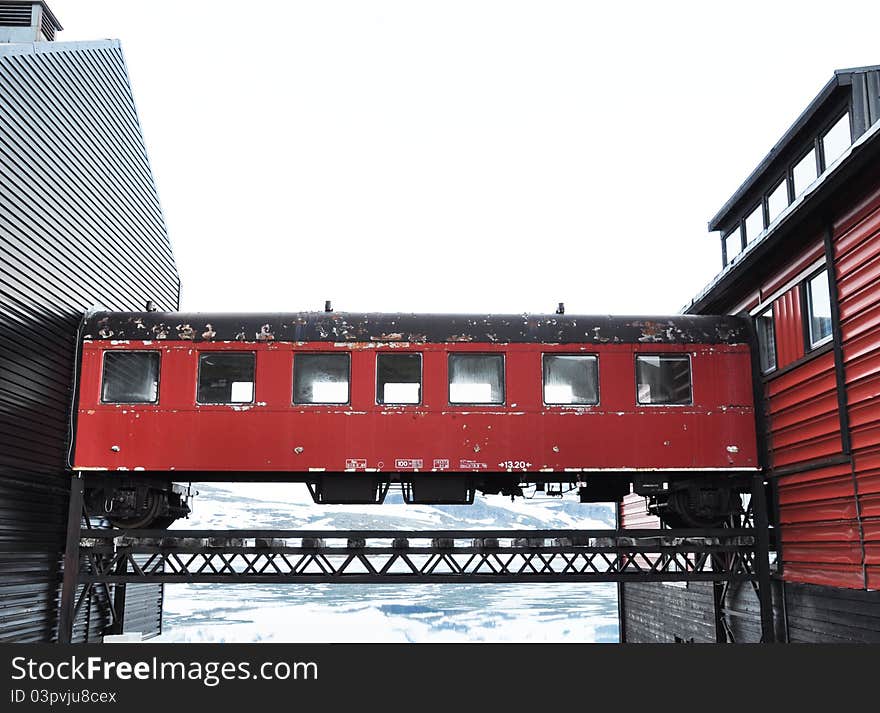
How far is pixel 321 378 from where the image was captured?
12.4 meters

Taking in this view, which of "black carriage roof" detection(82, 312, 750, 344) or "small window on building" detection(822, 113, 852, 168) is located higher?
"small window on building" detection(822, 113, 852, 168)

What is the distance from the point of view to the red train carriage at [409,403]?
1216 cm

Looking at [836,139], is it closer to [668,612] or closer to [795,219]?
[795,219]

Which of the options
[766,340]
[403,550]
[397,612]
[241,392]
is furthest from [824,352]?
[397,612]

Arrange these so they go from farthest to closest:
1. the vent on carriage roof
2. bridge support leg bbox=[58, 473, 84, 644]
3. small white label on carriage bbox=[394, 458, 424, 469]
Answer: the vent on carriage roof
small white label on carriage bbox=[394, 458, 424, 469]
bridge support leg bbox=[58, 473, 84, 644]

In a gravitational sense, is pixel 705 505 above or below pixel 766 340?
below

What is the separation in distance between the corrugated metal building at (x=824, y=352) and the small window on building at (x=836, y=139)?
2 centimetres

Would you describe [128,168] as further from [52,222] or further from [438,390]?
[438,390]

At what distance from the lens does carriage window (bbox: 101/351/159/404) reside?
1234 cm

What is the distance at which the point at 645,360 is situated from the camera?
12.6m

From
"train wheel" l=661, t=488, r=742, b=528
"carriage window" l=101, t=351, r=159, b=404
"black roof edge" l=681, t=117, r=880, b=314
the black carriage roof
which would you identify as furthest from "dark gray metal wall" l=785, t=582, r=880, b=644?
"carriage window" l=101, t=351, r=159, b=404

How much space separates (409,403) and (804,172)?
6751 mm

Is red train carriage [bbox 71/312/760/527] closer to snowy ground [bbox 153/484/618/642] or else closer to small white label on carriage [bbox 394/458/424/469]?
small white label on carriage [bbox 394/458/424/469]

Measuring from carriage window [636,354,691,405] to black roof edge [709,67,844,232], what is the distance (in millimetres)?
3608
